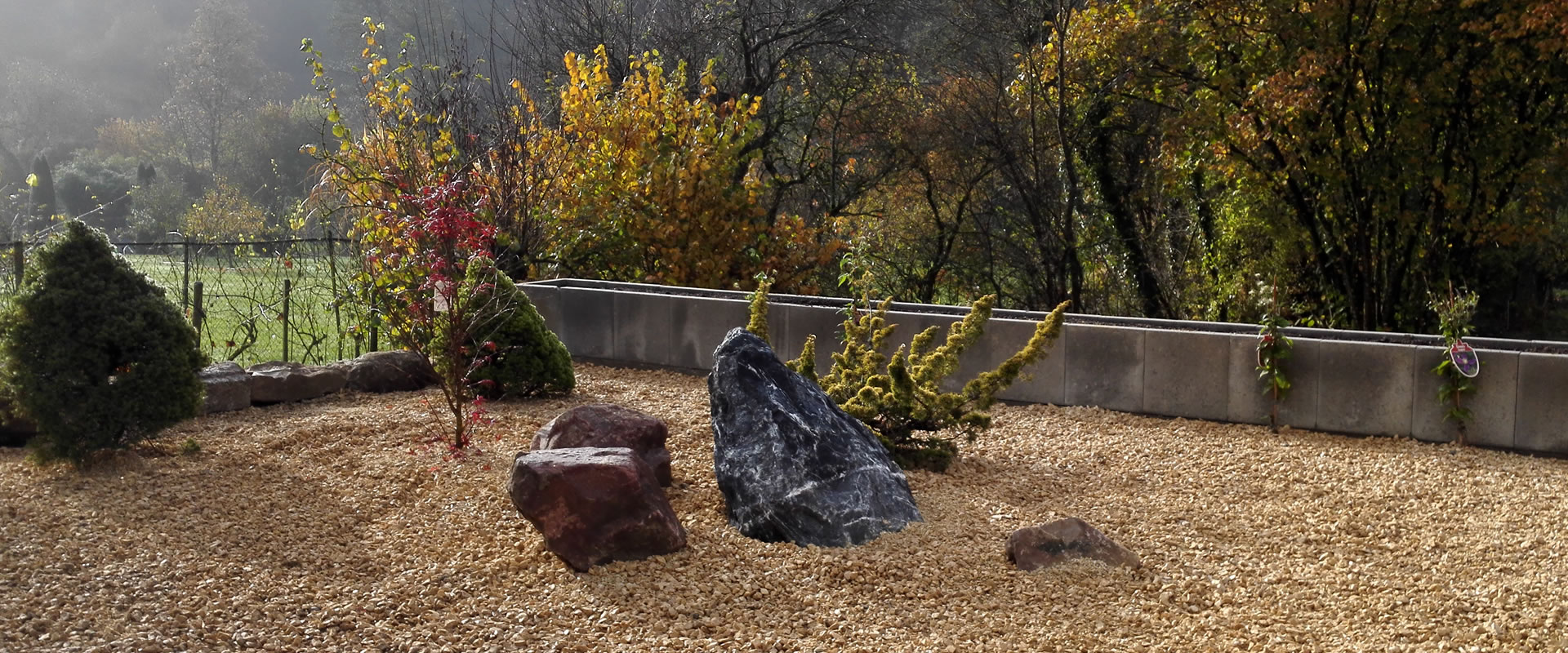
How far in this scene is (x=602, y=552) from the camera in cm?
380

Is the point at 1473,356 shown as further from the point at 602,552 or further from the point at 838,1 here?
the point at 838,1

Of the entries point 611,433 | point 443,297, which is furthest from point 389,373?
point 611,433

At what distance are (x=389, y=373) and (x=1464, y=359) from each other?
5.73 metres

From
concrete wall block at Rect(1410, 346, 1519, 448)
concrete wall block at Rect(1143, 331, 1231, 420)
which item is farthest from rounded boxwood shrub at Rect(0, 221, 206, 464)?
concrete wall block at Rect(1410, 346, 1519, 448)

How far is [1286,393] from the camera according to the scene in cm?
597

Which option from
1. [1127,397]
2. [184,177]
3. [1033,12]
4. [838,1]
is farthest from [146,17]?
[1127,397]

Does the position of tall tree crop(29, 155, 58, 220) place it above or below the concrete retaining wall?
above

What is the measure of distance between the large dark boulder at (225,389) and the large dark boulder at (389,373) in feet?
2.23

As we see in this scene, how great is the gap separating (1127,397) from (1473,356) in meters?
1.63

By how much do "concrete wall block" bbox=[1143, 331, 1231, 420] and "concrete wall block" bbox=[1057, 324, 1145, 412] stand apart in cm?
6

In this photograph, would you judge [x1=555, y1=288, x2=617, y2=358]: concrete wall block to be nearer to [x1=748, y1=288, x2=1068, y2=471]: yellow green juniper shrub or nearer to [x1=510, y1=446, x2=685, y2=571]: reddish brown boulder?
[x1=748, y1=288, x2=1068, y2=471]: yellow green juniper shrub

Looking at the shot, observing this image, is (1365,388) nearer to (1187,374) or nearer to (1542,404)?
(1542,404)

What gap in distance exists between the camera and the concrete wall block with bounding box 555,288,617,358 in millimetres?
8188

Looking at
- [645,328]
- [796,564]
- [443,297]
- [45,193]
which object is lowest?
[796,564]
